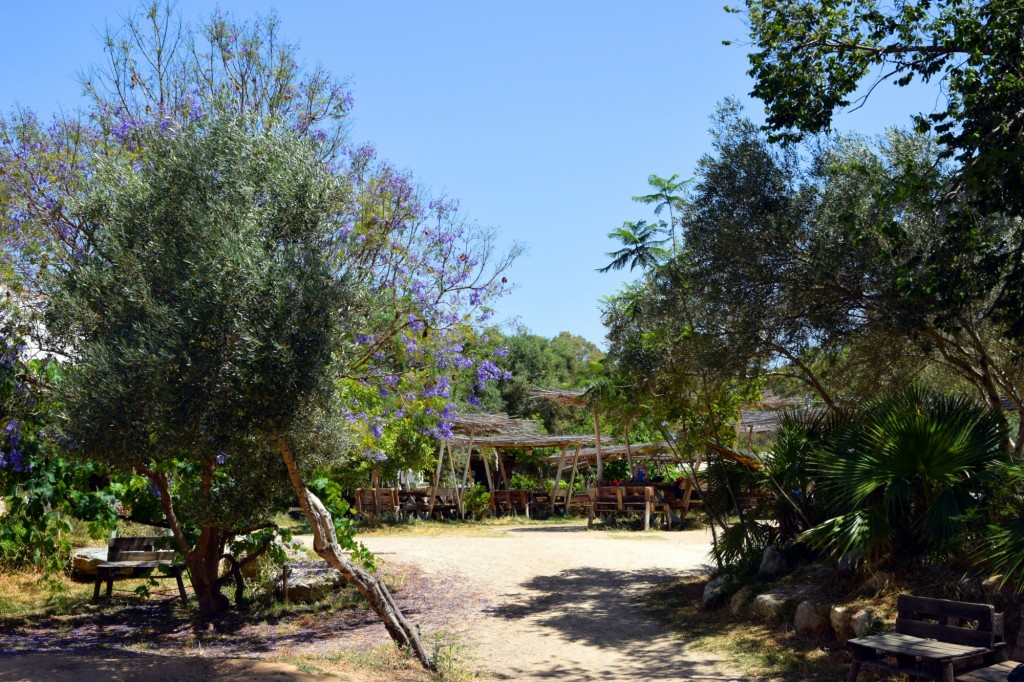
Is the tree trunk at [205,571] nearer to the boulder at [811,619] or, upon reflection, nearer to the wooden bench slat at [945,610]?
the boulder at [811,619]

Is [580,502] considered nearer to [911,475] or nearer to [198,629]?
[198,629]

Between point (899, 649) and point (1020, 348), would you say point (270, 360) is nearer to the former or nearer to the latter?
point (899, 649)

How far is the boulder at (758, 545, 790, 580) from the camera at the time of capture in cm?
1073

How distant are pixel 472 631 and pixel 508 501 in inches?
579

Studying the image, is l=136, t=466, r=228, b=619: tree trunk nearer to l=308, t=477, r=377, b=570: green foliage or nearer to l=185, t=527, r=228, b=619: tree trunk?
l=185, t=527, r=228, b=619: tree trunk

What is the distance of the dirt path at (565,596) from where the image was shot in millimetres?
9000

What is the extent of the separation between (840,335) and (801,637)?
11.2 ft

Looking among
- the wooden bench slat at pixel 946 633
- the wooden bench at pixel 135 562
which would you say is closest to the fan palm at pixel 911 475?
the wooden bench slat at pixel 946 633

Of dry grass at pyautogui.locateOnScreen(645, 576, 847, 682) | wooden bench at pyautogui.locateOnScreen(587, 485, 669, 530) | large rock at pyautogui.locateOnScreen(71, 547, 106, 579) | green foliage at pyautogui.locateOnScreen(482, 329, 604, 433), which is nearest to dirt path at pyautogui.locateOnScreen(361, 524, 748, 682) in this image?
dry grass at pyautogui.locateOnScreen(645, 576, 847, 682)

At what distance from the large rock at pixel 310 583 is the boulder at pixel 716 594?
5056 mm

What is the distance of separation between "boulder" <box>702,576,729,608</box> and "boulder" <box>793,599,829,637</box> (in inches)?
78.2

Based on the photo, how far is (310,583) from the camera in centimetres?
1239

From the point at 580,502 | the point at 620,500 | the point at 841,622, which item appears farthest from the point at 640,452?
the point at 841,622

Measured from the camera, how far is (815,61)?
8844 millimetres
